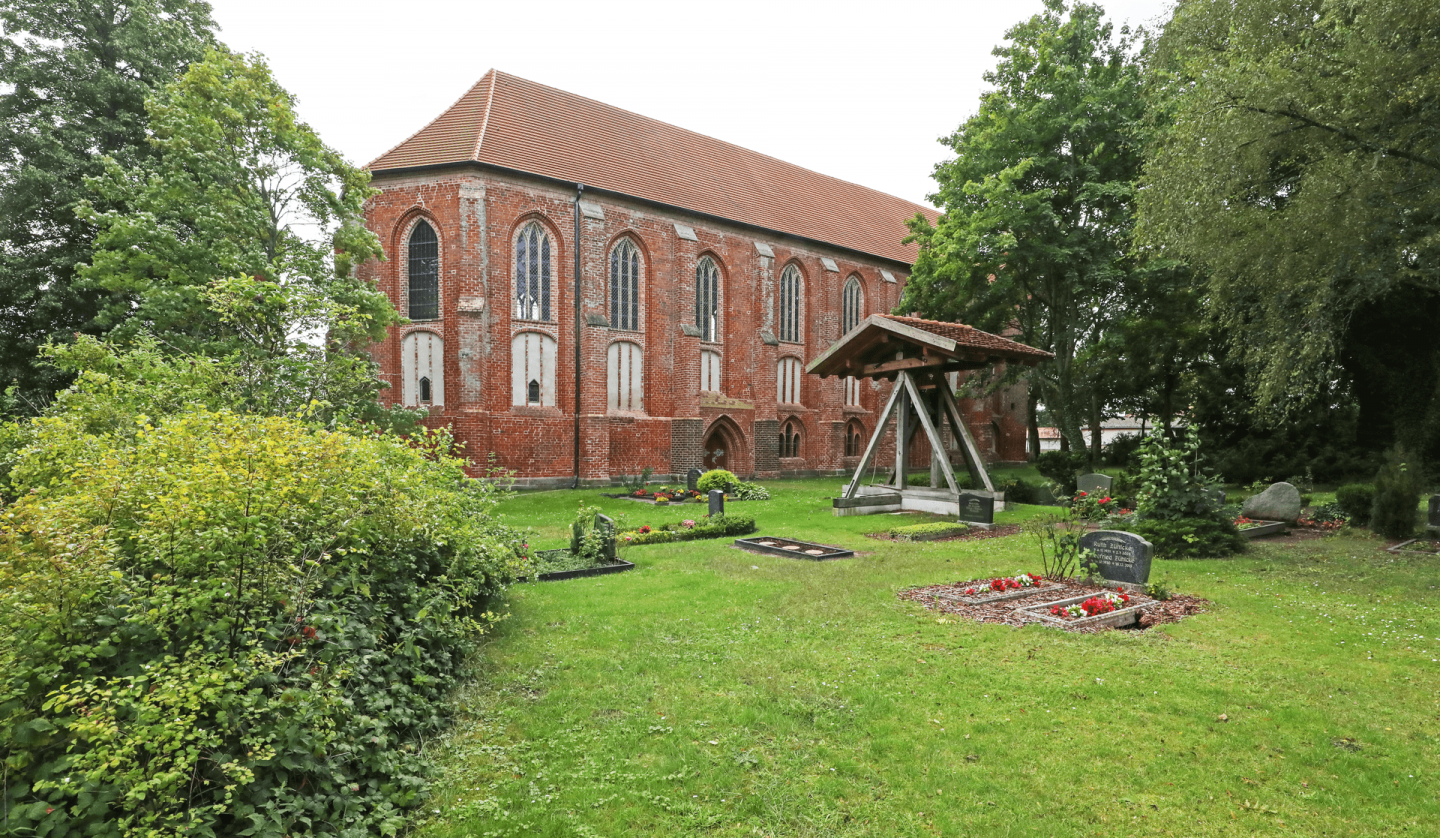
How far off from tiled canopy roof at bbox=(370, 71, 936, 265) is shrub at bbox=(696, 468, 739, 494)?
11284mm

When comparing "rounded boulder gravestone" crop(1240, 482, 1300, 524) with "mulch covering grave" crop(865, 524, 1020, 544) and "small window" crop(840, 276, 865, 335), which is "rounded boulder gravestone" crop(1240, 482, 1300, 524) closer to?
"mulch covering grave" crop(865, 524, 1020, 544)

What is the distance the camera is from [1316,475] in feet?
67.7

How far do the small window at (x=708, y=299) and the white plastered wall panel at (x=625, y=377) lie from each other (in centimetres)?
320

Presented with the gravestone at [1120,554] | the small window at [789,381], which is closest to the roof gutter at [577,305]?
the small window at [789,381]

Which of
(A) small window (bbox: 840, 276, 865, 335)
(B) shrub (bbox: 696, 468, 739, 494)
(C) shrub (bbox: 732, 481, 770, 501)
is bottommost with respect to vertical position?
(C) shrub (bbox: 732, 481, 770, 501)

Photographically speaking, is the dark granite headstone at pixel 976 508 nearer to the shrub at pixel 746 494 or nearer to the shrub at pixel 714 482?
the shrub at pixel 746 494

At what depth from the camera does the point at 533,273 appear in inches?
880

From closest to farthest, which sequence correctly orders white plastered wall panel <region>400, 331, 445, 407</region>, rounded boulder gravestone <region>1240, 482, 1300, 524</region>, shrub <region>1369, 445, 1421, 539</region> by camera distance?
shrub <region>1369, 445, 1421, 539</region>
rounded boulder gravestone <region>1240, 482, 1300, 524</region>
white plastered wall panel <region>400, 331, 445, 407</region>

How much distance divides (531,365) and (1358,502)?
21.4m

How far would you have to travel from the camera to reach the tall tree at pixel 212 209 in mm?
14055

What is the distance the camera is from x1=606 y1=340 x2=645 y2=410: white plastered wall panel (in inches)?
949

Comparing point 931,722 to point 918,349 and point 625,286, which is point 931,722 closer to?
point 918,349

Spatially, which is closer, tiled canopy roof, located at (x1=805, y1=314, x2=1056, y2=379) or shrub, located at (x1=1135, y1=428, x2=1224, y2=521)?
shrub, located at (x1=1135, y1=428, x2=1224, y2=521)

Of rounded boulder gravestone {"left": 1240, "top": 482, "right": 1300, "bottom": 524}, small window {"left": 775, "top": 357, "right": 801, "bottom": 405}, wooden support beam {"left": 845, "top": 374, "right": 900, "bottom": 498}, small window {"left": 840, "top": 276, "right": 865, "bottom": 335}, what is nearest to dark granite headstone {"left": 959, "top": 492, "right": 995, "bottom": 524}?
wooden support beam {"left": 845, "top": 374, "right": 900, "bottom": 498}
